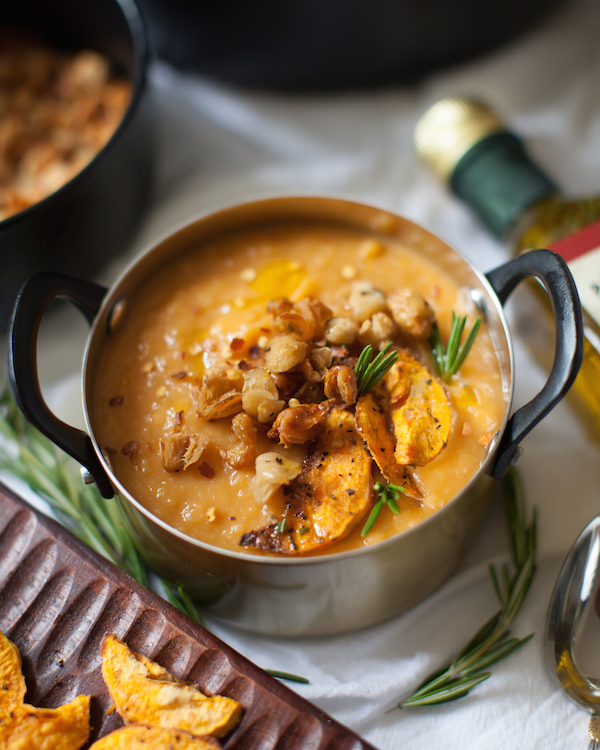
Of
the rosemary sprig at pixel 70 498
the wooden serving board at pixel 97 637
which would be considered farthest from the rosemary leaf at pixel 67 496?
the wooden serving board at pixel 97 637

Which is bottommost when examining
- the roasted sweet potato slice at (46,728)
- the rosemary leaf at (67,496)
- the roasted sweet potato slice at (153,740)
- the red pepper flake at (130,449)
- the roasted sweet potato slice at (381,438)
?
the rosemary leaf at (67,496)

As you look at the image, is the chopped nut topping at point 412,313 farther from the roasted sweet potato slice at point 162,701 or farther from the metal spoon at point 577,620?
the roasted sweet potato slice at point 162,701

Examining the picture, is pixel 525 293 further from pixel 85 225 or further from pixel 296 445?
pixel 85 225

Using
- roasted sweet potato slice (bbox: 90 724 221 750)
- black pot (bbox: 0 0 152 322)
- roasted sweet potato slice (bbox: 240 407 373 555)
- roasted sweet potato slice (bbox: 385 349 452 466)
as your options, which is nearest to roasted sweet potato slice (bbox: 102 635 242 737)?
roasted sweet potato slice (bbox: 90 724 221 750)

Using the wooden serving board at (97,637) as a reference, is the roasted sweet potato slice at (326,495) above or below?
above

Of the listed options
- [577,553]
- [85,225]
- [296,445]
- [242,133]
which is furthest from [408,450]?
[242,133]

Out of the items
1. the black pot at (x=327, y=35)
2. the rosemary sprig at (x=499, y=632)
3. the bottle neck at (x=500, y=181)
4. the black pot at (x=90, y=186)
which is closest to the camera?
the rosemary sprig at (x=499, y=632)
